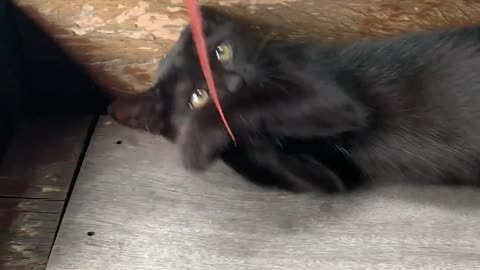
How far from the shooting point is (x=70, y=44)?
1054 mm

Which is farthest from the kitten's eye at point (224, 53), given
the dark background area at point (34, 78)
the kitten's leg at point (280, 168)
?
the dark background area at point (34, 78)

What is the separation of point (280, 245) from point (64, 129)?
39 cm

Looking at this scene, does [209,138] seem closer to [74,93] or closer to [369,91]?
[369,91]

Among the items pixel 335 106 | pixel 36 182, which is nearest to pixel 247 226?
pixel 335 106

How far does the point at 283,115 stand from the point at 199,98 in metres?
0.11

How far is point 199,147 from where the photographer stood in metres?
0.91

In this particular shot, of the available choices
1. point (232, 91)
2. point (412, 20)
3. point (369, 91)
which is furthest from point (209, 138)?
point (412, 20)

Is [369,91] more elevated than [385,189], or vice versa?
[369,91]

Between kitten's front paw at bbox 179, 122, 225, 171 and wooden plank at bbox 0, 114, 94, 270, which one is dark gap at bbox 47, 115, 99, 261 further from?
kitten's front paw at bbox 179, 122, 225, 171

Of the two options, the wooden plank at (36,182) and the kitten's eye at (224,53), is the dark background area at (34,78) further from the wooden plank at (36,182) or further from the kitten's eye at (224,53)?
the kitten's eye at (224,53)

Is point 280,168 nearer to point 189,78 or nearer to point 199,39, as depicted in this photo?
point 189,78

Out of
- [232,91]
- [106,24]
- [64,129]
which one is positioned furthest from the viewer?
[64,129]

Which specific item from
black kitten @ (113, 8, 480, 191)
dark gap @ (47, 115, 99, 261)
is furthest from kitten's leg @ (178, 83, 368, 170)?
dark gap @ (47, 115, 99, 261)

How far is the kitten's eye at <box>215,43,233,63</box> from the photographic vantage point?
90cm
